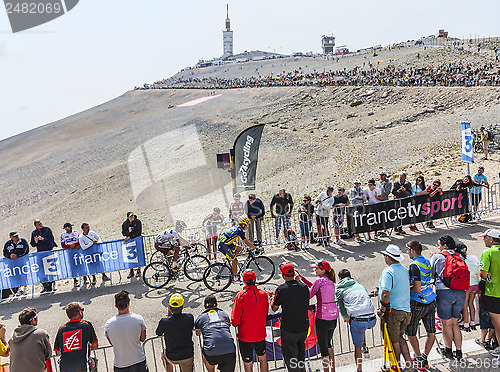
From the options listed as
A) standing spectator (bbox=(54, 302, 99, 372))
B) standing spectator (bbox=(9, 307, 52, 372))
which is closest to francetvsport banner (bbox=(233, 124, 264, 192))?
standing spectator (bbox=(54, 302, 99, 372))

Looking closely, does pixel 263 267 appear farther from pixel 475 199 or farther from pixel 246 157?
pixel 475 199

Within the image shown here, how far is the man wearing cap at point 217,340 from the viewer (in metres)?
5.15

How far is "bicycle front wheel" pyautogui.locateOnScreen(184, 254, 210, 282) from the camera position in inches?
398

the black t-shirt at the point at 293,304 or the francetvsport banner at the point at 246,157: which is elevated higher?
the francetvsport banner at the point at 246,157

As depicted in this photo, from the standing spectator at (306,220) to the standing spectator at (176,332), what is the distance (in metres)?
6.89

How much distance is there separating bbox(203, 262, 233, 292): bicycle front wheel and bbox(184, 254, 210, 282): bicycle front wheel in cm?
59

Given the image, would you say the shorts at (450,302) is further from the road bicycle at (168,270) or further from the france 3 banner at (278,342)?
the road bicycle at (168,270)

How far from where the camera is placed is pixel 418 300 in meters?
5.77

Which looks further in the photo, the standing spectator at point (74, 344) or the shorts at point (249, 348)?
the shorts at point (249, 348)

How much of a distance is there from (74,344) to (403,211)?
9.61 meters

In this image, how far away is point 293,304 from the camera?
17.9 ft

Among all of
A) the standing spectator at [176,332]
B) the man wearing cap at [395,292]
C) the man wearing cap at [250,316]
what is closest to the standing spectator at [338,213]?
the man wearing cap at [395,292]

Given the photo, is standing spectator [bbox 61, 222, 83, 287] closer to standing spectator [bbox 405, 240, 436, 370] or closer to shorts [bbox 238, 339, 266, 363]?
shorts [bbox 238, 339, 266, 363]

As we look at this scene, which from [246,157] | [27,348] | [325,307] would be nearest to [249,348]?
[325,307]
